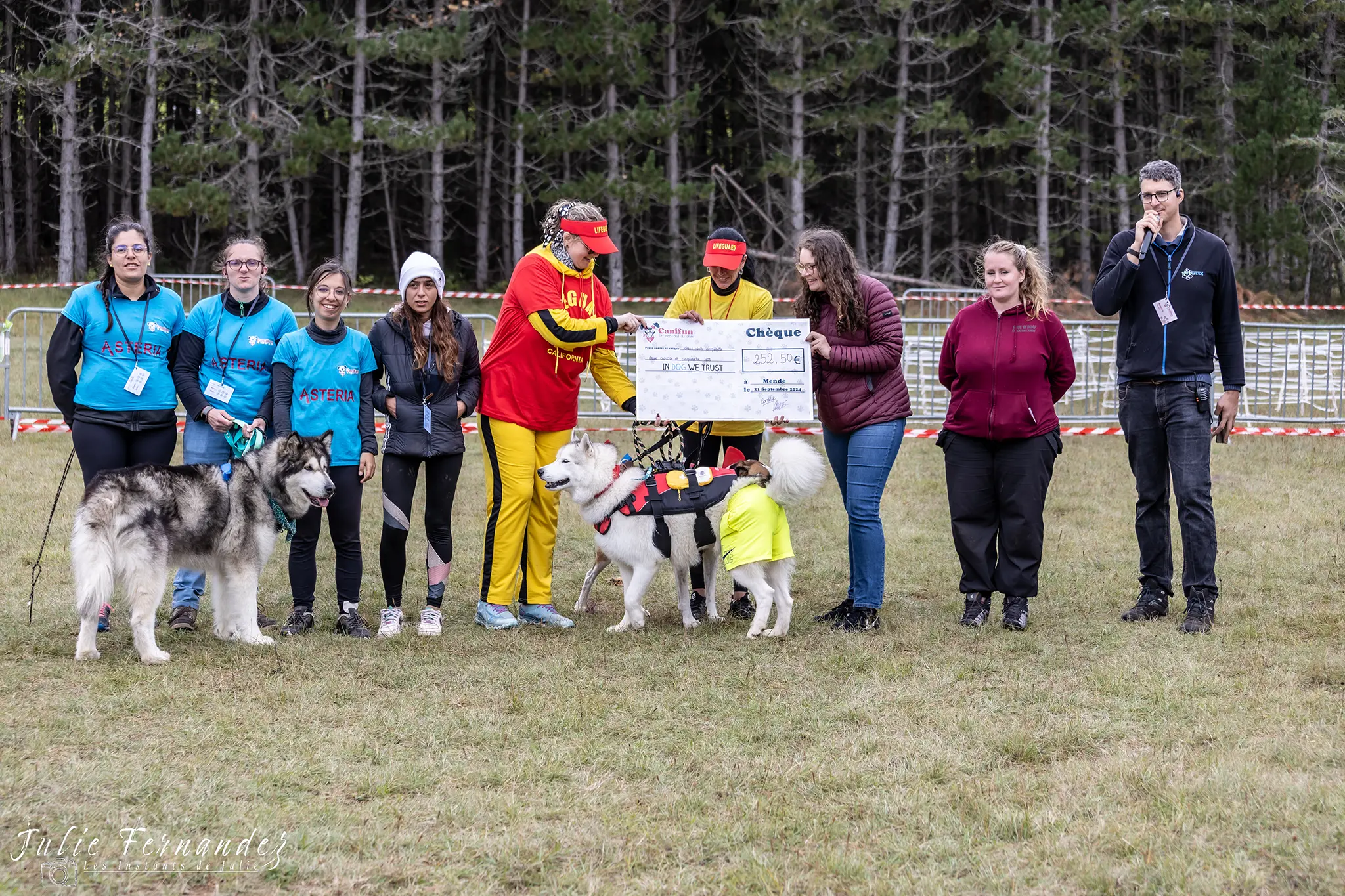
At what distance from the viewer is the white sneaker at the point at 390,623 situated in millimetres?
5812

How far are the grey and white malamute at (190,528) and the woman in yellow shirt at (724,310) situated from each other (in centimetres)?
202

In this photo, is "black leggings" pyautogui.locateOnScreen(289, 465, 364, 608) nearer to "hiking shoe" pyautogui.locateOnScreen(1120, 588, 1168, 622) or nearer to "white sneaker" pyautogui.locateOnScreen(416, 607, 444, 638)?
"white sneaker" pyautogui.locateOnScreen(416, 607, 444, 638)

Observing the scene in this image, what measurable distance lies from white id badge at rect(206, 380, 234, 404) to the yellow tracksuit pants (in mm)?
1260

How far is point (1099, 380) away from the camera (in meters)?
14.0

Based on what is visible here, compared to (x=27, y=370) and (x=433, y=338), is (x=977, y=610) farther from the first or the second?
(x=27, y=370)

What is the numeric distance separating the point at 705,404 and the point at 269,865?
11.4 feet

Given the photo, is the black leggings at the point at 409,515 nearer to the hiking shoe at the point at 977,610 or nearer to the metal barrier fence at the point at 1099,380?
the hiking shoe at the point at 977,610

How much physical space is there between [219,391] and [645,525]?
2253 millimetres

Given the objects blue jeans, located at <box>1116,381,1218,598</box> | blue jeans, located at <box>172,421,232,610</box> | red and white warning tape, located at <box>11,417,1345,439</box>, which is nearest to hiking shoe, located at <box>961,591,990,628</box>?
blue jeans, located at <box>1116,381,1218,598</box>

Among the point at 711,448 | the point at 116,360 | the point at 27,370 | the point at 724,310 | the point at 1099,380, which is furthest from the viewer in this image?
the point at 1099,380

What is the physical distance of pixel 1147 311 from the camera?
5.80 m

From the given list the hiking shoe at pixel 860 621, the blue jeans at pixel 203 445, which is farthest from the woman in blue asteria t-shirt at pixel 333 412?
the hiking shoe at pixel 860 621

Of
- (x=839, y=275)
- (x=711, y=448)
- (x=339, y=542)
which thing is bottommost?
(x=339, y=542)

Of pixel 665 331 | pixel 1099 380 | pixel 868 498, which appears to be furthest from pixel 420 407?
pixel 1099 380
